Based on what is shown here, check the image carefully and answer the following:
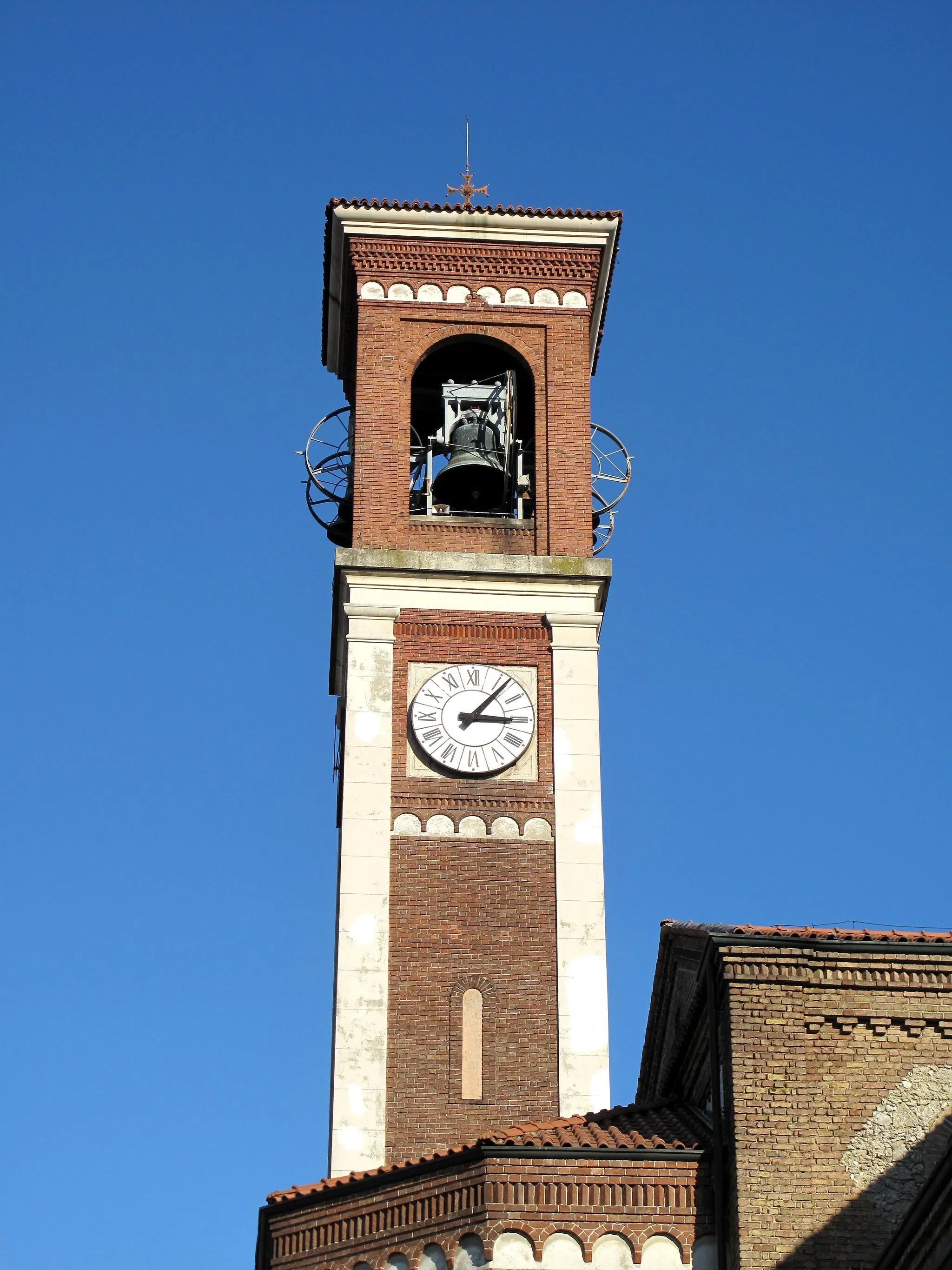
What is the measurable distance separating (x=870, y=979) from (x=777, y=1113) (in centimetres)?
158

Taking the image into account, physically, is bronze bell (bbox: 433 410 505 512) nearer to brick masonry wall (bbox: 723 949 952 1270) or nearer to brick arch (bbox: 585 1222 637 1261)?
brick masonry wall (bbox: 723 949 952 1270)

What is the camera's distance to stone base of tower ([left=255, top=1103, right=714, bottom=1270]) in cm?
1928

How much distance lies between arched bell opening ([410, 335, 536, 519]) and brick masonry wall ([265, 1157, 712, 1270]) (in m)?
11.6

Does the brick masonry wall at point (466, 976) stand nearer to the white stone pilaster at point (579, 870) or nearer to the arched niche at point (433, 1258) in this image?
the white stone pilaster at point (579, 870)

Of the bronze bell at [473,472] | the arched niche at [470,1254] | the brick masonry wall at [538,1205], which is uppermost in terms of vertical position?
the bronze bell at [473,472]

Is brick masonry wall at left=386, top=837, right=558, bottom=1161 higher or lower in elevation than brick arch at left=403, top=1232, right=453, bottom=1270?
higher

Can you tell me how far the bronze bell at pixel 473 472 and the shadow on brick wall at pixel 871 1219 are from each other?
1336 centimetres

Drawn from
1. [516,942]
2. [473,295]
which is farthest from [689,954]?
[473,295]

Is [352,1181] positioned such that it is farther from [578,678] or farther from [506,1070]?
[578,678]

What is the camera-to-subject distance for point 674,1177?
64.3 feet

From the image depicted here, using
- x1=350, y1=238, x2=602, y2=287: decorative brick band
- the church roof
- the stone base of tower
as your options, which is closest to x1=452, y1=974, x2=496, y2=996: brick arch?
the church roof

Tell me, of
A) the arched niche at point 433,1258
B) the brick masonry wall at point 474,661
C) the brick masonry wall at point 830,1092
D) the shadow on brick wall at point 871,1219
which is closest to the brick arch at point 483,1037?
the brick masonry wall at point 474,661

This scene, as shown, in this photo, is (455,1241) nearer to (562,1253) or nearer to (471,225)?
(562,1253)

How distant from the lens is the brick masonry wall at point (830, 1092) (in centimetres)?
1856
